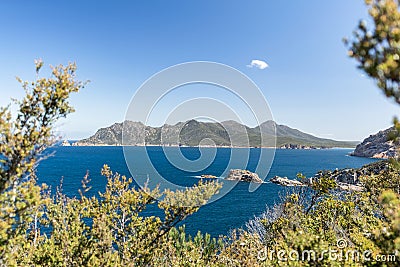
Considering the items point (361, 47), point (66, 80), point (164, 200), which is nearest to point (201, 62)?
point (164, 200)

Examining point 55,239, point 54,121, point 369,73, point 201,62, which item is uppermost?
point 201,62

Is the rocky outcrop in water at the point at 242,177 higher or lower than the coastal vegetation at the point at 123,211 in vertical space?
lower

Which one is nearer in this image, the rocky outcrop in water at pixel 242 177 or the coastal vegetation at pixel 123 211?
the coastal vegetation at pixel 123 211

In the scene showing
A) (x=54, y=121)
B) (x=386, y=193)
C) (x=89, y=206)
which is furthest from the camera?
(x=89, y=206)

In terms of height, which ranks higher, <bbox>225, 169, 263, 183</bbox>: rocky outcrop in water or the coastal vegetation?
the coastal vegetation

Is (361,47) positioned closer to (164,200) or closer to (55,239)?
(164,200)

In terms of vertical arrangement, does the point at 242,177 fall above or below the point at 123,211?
below

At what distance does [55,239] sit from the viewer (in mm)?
9953

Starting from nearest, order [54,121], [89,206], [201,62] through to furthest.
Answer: [54,121] → [89,206] → [201,62]

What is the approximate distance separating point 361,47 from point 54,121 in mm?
7009

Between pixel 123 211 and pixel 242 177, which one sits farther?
pixel 242 177

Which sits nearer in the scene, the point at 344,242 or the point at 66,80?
the point at 66,80

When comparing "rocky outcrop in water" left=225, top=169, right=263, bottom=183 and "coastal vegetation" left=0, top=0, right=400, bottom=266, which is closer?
"coastal vegetation" left=0, top=0, right=400, bottom=266

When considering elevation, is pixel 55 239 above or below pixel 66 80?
below
